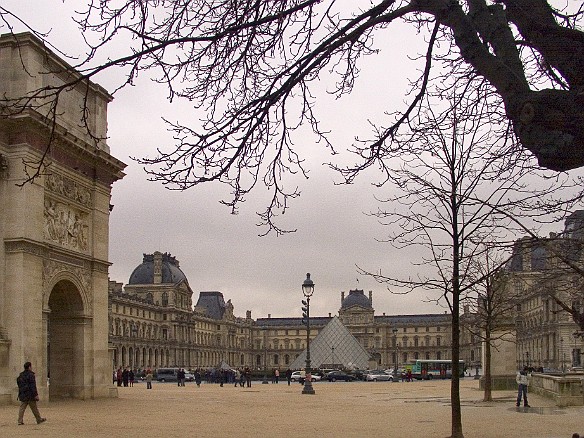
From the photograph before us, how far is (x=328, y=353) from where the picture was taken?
112 metres

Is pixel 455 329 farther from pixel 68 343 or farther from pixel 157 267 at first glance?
pixel 157 267

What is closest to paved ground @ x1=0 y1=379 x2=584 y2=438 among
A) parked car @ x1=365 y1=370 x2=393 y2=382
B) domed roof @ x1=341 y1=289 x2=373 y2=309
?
parked car @ x1=365 y1=370 x2=393 y2=382

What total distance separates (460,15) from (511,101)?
0.84 meters

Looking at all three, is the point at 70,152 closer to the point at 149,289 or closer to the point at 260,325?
the point at 149,289

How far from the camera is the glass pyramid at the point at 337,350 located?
4348 inches

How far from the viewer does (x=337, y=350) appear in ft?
366

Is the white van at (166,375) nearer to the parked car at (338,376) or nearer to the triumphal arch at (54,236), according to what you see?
the parked car at (338,376)

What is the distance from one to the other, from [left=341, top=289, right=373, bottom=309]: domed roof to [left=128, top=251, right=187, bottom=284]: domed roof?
5822 centimetres

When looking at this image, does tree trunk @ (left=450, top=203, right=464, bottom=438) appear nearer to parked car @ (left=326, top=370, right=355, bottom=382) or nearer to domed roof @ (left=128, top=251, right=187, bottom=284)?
parked car @ (left=326, top=370, right=355, bottom=382)

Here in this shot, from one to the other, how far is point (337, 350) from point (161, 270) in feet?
109

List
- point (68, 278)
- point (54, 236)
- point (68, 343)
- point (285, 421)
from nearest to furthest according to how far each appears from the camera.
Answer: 1. point (285, 421)
2. point (54, 236)
3. point (68, 278)
4. point (68, 343)

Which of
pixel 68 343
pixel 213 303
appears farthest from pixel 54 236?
pixel 213 303

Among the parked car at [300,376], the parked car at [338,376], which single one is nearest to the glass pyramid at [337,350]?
the parked car at [300,376]

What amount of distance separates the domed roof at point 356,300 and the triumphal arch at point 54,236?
15428 cm
